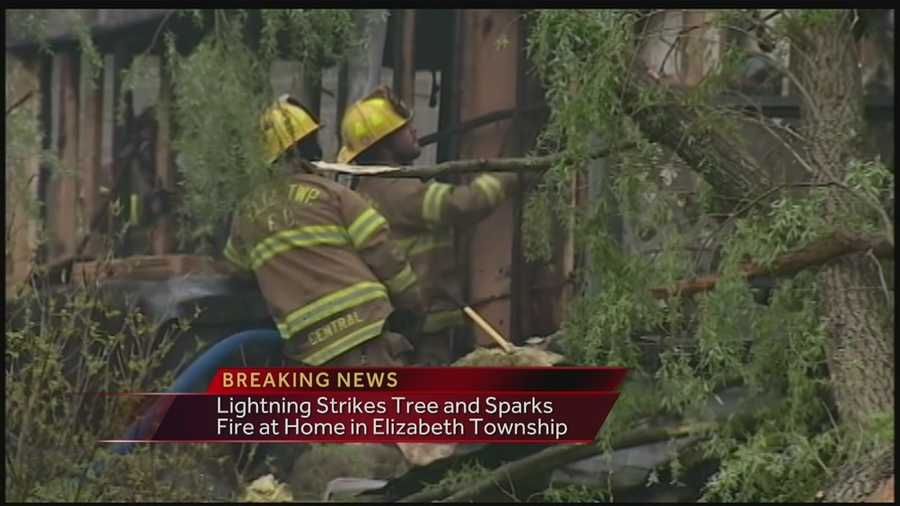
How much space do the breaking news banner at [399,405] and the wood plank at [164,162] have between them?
1.82 ft

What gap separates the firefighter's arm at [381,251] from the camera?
8141 mm

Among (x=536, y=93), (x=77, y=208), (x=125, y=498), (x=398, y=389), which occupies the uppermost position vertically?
(x=536, y=93)

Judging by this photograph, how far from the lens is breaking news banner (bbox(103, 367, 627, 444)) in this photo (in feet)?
26.2

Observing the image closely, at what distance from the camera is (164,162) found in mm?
8156

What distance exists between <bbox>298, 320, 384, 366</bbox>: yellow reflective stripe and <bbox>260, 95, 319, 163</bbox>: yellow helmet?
0.75 metres

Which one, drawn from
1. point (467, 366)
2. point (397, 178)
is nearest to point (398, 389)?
point (467, 366)

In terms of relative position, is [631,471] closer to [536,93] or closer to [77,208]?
[536,93]

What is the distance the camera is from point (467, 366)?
809cm

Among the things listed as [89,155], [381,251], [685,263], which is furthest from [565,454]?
[89,155]

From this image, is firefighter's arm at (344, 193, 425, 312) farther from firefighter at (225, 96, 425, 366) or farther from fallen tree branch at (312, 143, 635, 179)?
fallen tree branch at (312, 143, 635, 179)

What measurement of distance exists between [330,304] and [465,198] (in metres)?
0.67

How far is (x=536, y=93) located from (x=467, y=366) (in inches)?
42.8

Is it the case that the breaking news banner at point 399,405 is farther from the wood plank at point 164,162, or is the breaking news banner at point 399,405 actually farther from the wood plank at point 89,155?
the wood plank at point 89,155

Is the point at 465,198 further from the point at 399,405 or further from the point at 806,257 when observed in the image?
the point at 806,257
